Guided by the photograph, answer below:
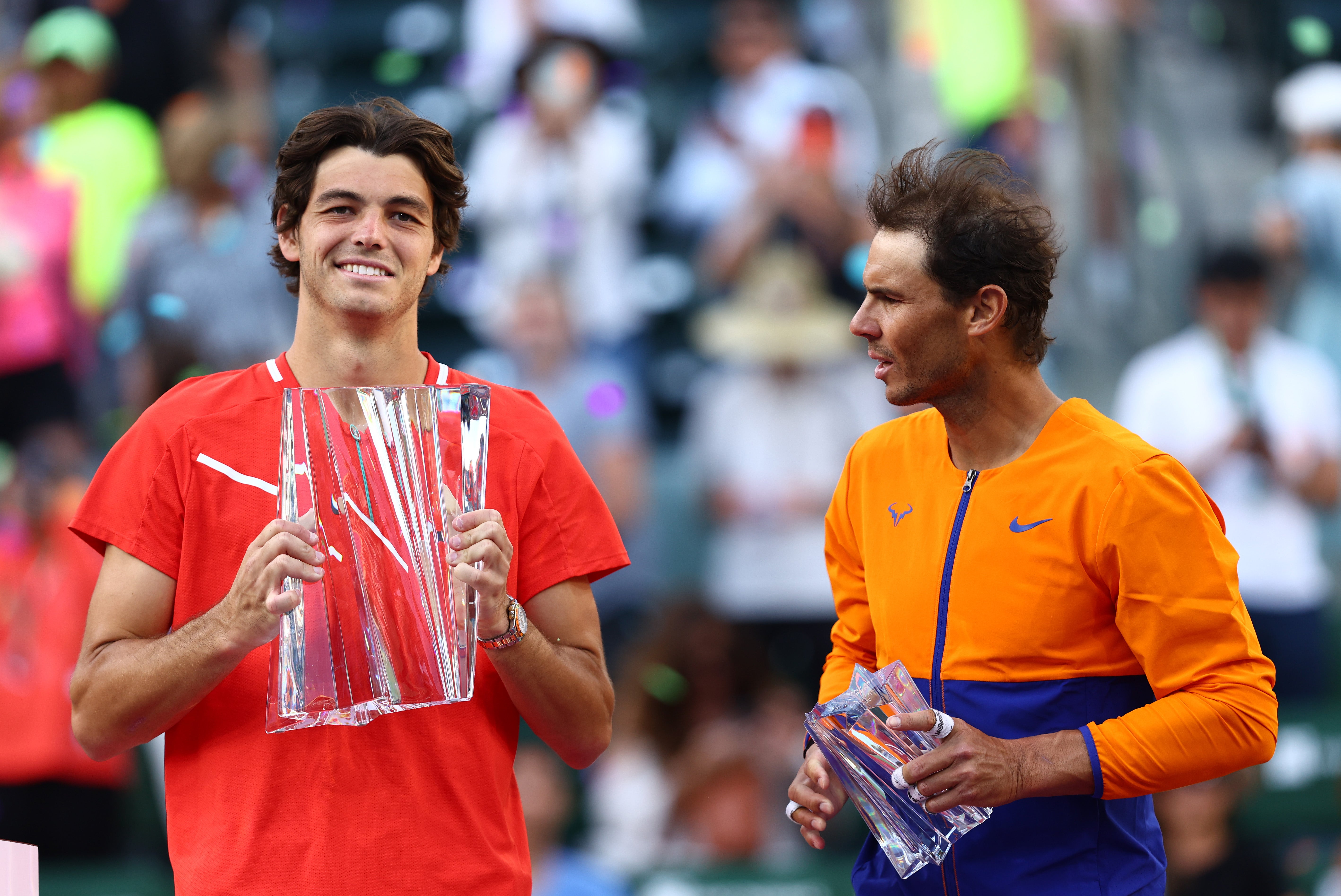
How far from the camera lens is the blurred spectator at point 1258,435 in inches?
225

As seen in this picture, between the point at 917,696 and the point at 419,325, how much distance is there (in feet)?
20.5

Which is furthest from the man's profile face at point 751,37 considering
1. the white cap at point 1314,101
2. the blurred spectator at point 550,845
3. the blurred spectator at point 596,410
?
the blurred spectator at point 550,845

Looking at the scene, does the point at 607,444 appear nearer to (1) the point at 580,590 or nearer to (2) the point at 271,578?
(1) the point at 580,590

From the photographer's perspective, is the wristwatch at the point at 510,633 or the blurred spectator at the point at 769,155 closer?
the wristwatch at the point at 510,633

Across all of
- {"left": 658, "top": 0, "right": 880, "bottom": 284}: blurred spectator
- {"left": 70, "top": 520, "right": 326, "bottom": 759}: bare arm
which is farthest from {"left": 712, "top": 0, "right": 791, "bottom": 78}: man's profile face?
{"left": 70, "top": 520, "right": 326, "bottom": 759}: bare arm

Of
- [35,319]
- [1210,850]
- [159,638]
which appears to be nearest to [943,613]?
[159,638]

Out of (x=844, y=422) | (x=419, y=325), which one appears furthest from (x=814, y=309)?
(x=419, y=325)

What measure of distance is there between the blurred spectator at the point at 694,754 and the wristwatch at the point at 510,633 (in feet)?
10.9

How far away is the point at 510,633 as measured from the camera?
203 centimetres

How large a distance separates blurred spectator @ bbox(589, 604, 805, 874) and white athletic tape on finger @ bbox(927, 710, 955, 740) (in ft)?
10.9

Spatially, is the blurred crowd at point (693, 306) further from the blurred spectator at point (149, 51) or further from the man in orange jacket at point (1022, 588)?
the man in orange jacket at point (1022, 588)

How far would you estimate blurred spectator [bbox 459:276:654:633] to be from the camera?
5.87m

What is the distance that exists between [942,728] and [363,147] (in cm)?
121

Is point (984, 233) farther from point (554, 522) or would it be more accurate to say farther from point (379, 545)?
point (379, 545)
